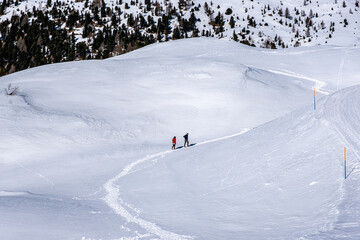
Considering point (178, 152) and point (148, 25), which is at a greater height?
point (148, 25)

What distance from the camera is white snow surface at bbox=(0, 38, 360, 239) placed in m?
9.63

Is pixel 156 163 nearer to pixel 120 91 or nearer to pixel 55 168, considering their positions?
pixel 55 168

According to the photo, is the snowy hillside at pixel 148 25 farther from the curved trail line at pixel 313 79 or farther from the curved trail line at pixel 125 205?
the curved trail line at pixel 125 205

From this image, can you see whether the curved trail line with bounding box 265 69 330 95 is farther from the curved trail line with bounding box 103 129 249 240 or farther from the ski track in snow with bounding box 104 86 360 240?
the curved trail line with bounding box 103 129 249 240

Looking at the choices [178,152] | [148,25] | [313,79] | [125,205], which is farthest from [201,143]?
[148,25]

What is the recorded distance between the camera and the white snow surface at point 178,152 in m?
9.63

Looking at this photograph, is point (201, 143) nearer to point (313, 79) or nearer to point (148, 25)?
point (313, 79)

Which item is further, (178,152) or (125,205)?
(178,152)

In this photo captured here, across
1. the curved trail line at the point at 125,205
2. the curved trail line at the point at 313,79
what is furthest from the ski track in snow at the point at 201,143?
the curved trail line at the point at 313,79

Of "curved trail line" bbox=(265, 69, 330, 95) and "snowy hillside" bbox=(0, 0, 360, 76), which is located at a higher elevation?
"snowy hillside" bbox=(0, 0, 360, 76)

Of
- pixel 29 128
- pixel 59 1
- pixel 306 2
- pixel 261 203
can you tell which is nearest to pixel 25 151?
pixel 29 128

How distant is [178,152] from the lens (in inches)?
815

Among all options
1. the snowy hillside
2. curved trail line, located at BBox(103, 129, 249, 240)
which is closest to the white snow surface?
curved trail line, located at BBox(103, 129, 249, 240)

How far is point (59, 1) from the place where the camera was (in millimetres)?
140250
